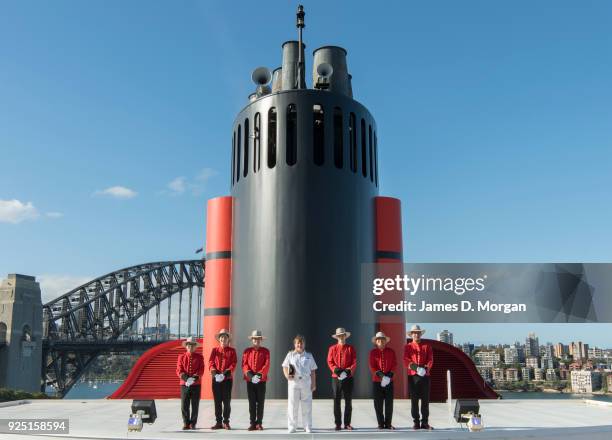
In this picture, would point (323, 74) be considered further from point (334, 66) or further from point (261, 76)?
point (261, 76)

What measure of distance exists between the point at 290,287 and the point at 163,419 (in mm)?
5777

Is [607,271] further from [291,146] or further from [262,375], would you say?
[262,375]

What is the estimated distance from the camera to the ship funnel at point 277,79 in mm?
18984

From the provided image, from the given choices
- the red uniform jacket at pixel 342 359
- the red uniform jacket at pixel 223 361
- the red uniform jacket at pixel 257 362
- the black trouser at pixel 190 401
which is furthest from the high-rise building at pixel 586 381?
the black trouser at pixel 190 401

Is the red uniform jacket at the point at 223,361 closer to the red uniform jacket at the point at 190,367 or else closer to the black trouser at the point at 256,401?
the red uniform jacket at the point at 190,367

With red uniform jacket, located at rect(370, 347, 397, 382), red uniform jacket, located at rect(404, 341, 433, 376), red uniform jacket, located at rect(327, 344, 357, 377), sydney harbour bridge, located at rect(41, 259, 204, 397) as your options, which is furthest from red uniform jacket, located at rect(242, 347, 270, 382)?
sydney harbour bridge, located at rect(41, 259, 204, 397)

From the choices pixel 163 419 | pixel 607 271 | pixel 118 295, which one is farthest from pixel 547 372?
pixel 163 419

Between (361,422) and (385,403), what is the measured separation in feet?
4.18

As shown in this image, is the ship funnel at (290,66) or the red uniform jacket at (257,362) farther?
the ship funnel at (290,66)

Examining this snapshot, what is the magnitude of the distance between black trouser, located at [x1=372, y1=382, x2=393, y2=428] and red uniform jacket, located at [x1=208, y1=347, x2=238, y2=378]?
250 centimetres

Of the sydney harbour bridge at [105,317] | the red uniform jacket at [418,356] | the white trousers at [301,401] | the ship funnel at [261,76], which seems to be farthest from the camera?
the sydney harbour bridge at [105,317]

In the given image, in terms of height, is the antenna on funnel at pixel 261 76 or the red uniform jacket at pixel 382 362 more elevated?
the antenna on funnel at pixel 261 76

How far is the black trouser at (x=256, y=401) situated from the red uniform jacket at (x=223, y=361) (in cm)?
50

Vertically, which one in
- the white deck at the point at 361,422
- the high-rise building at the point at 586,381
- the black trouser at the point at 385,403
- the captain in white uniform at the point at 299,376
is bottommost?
the high-rise building at the point at 586,381
